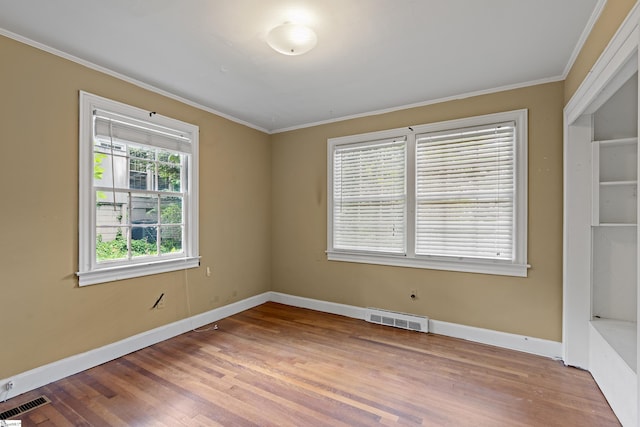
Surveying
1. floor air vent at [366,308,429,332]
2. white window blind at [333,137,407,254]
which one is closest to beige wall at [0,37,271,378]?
white window blind at [333,137,407,254]

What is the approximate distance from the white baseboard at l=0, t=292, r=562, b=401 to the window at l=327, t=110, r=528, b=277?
658 millimetres

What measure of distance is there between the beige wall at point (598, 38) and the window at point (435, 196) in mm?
532

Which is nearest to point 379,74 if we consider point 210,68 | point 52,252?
point 210,68

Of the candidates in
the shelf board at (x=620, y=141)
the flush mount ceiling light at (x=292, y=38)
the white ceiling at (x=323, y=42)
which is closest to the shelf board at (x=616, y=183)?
the shelf board at (x=620, y=141)

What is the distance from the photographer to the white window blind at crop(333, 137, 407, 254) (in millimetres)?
3672

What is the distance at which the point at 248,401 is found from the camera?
217 centimetres

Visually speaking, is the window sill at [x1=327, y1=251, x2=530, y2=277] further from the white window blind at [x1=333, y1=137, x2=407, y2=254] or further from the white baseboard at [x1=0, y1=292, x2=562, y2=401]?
the white baseboard at [x1=0, y1=292, x2=562, y2=401]

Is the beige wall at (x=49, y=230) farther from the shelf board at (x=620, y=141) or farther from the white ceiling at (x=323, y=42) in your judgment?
the shelf board at (x=620, y=141)

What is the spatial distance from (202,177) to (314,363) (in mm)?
2449

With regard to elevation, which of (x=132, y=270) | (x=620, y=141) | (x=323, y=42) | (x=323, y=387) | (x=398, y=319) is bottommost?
(x=323, y=387)

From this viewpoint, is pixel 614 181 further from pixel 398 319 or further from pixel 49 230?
pixel 49 230

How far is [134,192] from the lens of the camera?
2.98m

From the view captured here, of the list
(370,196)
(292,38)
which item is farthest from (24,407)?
(370,196)

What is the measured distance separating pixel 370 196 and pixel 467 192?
1.14 metres
